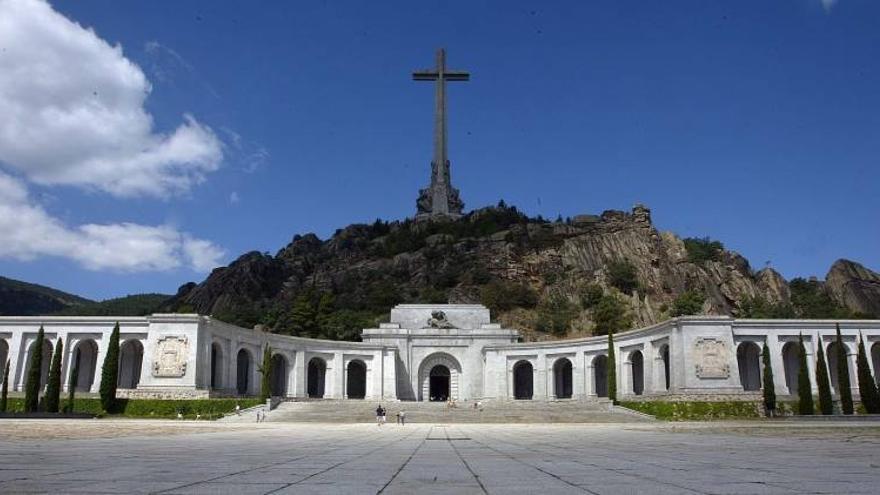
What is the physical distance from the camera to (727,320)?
46969 mm

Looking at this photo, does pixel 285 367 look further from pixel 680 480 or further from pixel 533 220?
pixel 533 220

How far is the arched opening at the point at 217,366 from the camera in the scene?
49.9 m

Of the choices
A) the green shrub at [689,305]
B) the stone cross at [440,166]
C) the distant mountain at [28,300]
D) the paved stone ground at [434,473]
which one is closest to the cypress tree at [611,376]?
the paved stone ground at [434,473]

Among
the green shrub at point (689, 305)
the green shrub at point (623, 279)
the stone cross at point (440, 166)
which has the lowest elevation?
the green shrub at point (689, 305)

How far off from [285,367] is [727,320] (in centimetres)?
3341

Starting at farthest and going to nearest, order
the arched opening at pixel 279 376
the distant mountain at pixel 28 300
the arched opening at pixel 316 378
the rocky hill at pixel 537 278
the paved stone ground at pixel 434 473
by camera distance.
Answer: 1. the distant mountain at pixel 28 300
2. the rocky hill at pixel 537 278
3. the arched opening at pixel 316 378
4. the arched opening at pixel 279 376
5. the paved stone ground at pixel 434 473

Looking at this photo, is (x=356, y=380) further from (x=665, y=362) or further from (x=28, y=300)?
(x=28, y=300)

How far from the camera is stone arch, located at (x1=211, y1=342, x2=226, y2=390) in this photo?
4988cm

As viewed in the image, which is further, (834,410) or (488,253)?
(488,253)

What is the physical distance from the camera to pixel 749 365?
52500 mm

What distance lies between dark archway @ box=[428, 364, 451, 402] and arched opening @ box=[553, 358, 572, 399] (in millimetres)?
9567

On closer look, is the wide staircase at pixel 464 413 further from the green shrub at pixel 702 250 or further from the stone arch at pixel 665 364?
the green shrub at pixel 702 250

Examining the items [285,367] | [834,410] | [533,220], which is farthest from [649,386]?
[533,220]

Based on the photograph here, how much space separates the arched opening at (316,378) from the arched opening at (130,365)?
14.1m
